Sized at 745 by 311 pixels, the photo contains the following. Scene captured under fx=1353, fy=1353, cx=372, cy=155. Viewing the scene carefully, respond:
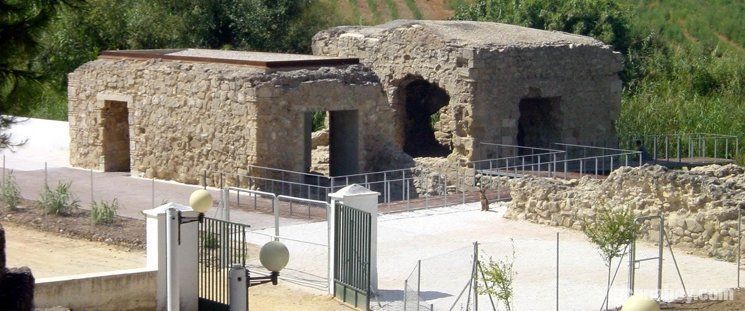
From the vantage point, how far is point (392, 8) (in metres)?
58.0

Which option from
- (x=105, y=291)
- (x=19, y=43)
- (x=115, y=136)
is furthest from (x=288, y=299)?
(x=115, y=136)

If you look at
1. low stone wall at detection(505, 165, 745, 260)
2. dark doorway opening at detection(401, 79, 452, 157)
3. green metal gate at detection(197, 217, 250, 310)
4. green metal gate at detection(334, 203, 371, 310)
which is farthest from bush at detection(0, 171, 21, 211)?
dark doorway opening at detection(401, 79, 452, 157)

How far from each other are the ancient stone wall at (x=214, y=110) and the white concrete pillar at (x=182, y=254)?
7.64 m

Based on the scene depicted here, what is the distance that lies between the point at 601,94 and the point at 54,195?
11944 mm

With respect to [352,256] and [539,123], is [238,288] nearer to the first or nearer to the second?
[352,256]

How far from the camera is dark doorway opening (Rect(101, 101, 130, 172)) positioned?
28.1m

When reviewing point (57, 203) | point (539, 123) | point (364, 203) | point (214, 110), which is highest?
point (214, 110)

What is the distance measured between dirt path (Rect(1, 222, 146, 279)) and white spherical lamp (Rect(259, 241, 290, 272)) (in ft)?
14.4

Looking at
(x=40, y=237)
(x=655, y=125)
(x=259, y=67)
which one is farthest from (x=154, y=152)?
(x=655, y=125)

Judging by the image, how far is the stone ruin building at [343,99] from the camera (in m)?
25.0

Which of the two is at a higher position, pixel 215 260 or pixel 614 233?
pixel 614 233

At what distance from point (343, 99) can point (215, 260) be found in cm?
900

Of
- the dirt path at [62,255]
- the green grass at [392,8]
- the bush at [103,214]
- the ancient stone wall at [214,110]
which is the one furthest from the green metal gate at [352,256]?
the green grass at [392,8]

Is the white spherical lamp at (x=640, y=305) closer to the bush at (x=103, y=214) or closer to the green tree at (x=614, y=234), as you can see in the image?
the green tree at (x=614, y=234)
